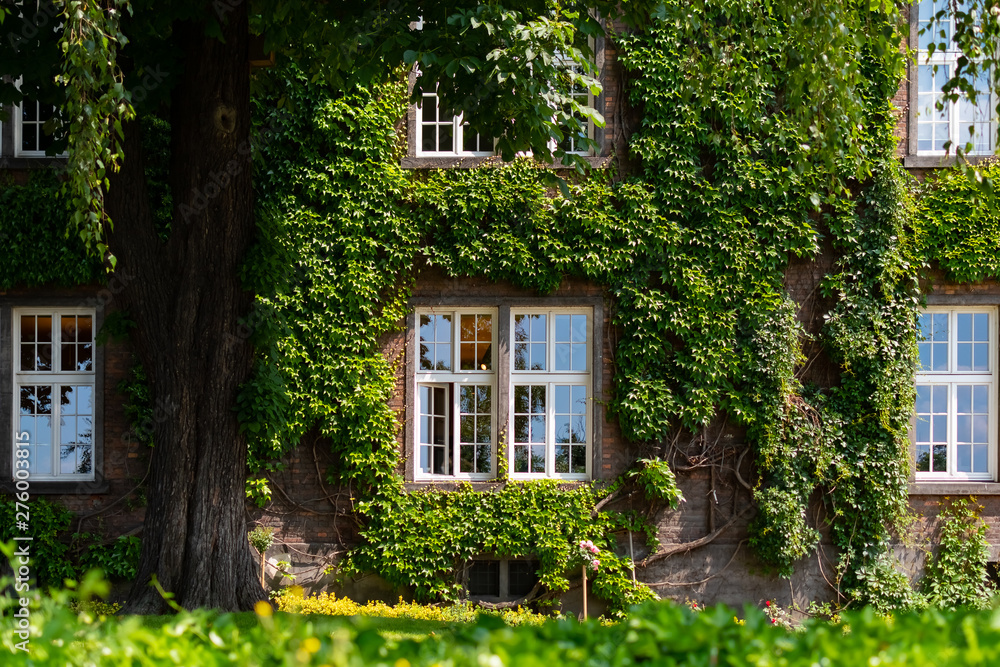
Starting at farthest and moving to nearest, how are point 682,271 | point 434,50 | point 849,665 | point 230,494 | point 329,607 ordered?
point 682,271 < point 329,607 < point 230,494 < point 434,50 < point 849,665

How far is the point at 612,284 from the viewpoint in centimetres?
921

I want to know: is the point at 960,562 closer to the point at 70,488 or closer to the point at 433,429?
the point at 433,429

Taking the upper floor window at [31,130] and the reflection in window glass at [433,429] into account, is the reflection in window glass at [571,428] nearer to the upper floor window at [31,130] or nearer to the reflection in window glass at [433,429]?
the reflection in window glass at [433,429]

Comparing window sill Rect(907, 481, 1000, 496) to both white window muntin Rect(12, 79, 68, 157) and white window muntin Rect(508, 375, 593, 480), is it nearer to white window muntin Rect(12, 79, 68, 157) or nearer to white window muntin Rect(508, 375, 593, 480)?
white window muntin Rect(508, 375, 593, 480)

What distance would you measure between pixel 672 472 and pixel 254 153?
575cm

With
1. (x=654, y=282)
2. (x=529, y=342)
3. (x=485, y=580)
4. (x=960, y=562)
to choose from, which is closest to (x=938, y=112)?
(x=654, y=282)

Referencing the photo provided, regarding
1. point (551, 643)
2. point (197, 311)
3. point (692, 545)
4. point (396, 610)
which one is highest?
point (197, 311)

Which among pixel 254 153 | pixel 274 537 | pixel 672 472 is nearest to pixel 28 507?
pixel 274 537

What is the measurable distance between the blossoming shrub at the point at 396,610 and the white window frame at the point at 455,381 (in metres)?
1.44

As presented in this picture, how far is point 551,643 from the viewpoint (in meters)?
2.46

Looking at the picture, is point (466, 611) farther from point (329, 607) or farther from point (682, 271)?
point (682, 271)

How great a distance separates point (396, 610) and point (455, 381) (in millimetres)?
2557

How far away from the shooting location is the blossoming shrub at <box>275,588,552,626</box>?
26.9 feet

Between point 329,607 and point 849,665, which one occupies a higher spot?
Answer: point 849,665
